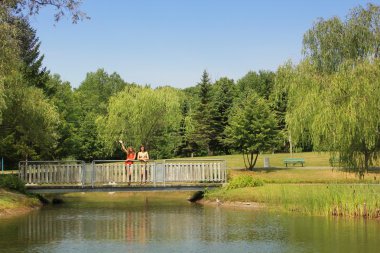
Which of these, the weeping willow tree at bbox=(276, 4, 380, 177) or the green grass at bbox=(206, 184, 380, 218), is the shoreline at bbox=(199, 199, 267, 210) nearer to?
the green grass at bbox=(206, 184, 380, 218)

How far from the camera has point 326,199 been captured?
20.3 m

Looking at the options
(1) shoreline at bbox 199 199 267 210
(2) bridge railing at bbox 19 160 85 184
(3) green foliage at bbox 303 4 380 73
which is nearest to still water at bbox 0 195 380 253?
(1) shoreline at bbox 199 199 267 210

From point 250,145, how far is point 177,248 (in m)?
25.4

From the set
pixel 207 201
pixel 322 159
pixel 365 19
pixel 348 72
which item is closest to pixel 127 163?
pixel 207 201

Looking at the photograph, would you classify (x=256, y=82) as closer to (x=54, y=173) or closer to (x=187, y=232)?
(x=54, y=173)

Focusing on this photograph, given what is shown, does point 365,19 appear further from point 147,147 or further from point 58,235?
point 147,147

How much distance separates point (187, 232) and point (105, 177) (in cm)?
929

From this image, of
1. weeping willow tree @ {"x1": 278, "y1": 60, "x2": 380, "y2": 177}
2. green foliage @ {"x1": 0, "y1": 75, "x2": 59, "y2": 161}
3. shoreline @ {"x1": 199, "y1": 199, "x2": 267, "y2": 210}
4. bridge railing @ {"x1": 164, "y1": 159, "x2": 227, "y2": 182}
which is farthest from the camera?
green foliage @ {"x1": 0, "y1": 75, "x2": 59, "y2": 161}

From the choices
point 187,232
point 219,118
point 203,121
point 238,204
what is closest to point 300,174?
point 238,204

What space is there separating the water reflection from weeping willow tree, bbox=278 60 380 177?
5.54 m

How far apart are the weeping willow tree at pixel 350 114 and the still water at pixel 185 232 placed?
533 centimetres

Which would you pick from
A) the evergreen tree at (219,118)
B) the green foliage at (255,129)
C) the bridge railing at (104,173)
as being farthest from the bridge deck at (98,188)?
the evergreen tree at (219,118)

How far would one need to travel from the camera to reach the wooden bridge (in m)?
25.1

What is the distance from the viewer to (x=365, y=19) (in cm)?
2600
